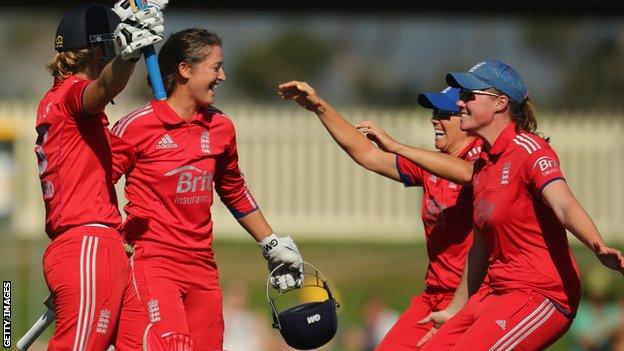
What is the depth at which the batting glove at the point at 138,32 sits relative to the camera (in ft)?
18.0

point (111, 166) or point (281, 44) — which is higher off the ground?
point (111, 166)

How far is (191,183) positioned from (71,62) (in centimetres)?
91

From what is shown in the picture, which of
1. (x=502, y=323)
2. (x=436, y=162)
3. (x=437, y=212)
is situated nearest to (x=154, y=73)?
(x=436, y=162)

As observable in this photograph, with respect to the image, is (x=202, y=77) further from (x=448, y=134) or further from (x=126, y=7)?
(x=448, y=134)

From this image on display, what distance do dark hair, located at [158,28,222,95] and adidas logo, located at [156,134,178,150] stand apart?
297 millimetres

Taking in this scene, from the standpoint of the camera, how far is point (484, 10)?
14203 millimetres

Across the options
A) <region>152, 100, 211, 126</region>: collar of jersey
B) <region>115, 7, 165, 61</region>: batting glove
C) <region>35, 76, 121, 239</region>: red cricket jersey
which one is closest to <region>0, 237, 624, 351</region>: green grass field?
<region>152, 100, 211, 126</region>: collar of jersey

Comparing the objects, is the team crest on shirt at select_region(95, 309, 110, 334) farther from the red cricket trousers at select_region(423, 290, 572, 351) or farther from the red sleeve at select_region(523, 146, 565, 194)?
the red sleeve at select_region(523, 146, 565, 194)

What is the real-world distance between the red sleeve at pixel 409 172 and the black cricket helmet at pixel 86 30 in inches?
78.0

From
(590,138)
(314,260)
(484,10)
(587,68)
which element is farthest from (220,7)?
(587,68)

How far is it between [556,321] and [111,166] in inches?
88.0

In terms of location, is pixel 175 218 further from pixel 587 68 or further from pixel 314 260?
pixel 587 68

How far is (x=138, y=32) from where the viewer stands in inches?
218

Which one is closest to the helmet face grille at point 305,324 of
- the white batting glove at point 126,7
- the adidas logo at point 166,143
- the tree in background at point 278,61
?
the adidas logo at point 166,143
